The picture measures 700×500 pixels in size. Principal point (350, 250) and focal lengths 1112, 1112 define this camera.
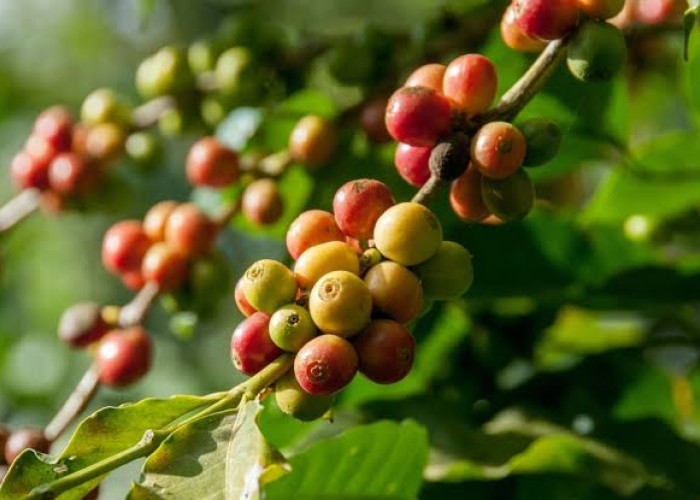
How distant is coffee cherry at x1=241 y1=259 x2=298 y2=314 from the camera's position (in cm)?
79

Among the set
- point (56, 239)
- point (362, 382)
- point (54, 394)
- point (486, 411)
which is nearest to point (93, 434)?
point (362, 382)

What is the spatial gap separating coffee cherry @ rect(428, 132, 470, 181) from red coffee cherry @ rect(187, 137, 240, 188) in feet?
1.86

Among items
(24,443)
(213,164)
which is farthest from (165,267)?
(24,443)

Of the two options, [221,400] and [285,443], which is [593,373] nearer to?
[285,443]

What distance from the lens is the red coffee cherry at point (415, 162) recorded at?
0.88 m

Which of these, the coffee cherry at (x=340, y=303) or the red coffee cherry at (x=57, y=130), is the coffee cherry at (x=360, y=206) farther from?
the red coffee cherry at (x=57, y=130)

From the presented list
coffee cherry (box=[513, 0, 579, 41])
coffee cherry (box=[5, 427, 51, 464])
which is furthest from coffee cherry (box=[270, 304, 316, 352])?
coffee cherry (box=[5, 427, 51, 464])

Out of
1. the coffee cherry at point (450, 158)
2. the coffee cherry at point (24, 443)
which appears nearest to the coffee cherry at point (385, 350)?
the coffee cherry at point (450, 158)

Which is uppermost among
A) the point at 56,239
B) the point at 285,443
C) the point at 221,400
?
the point at 221,400

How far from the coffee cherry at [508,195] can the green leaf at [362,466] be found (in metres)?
0.29

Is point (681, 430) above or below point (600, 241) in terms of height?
below

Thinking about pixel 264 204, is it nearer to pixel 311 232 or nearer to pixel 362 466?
pixel 362 466

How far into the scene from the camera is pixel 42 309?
309cm

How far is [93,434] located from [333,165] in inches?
24.9
